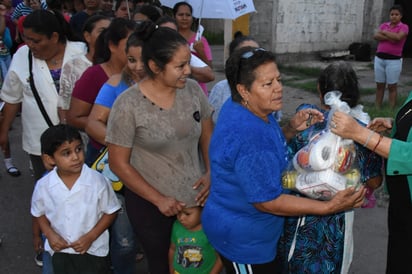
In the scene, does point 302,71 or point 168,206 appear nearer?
point 168,206

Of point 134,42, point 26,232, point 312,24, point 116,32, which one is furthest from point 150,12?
point 312,24

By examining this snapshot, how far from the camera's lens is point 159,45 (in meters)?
2.37

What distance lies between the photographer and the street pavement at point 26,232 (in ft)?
11.9

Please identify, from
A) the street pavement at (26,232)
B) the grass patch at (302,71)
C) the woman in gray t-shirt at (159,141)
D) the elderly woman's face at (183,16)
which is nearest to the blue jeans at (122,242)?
the woman in gray t-shirt at (159,141)

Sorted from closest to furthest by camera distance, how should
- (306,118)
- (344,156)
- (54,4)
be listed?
1. (344,156)
2. (306,118)
3. (54,4)

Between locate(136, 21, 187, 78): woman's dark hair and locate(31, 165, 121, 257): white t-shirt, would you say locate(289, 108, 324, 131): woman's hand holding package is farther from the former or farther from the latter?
locate(31, 165, 121, 257): white t-shirt

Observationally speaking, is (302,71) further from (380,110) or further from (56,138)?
(56,138)

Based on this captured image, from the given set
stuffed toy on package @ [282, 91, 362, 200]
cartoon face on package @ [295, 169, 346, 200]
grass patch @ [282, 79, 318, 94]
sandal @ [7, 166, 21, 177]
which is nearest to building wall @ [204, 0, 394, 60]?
grass patch @ [282, 79, 318, 94]

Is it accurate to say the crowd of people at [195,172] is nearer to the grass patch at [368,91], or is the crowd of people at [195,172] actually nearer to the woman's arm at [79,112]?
the woman's arm at [79,112]

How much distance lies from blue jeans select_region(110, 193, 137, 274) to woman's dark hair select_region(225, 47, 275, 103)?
4.12 feet

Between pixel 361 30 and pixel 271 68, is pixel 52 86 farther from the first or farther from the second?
pixel 361 30

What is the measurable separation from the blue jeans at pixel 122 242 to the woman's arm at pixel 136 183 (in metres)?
0.55

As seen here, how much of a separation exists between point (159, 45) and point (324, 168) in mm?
1065

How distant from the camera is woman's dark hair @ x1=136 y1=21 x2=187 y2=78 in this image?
2.35 metres
